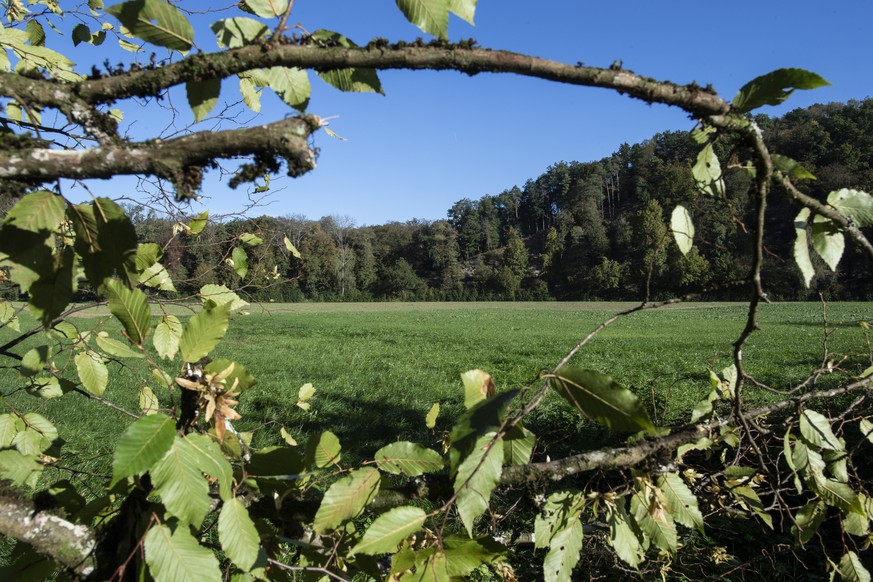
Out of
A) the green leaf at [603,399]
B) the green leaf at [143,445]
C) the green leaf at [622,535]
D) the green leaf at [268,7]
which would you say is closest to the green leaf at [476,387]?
the green leaf at [603,399]

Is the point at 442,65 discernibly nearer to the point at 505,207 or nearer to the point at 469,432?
the point at 469,432

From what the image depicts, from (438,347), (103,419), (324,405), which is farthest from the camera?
(438,347)

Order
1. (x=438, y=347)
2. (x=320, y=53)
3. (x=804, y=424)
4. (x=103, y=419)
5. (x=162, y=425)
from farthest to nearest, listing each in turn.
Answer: (x=438, y=347) → (x=103, y=419) → (x=804, y=424) → (x=162, y=425) → (x=320, y=53)

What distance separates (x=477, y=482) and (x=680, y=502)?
0.87 metres

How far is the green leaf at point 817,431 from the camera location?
5.22 feet

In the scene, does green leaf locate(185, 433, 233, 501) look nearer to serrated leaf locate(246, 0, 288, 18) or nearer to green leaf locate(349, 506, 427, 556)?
green leaf locate(349, 506, 427, 556)

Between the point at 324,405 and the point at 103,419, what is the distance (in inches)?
142

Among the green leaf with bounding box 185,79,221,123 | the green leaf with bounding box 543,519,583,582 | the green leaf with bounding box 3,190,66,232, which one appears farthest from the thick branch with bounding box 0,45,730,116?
the green leaf with bounding box 543,519,583,582

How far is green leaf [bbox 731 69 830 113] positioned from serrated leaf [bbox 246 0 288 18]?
0.78m

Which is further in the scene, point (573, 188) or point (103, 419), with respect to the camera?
point (573, 188)

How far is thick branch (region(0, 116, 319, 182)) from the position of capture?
69 centimetres

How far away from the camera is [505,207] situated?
105m

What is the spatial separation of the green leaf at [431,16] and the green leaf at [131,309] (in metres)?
0.73

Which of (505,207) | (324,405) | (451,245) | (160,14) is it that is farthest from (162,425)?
(505,207)
